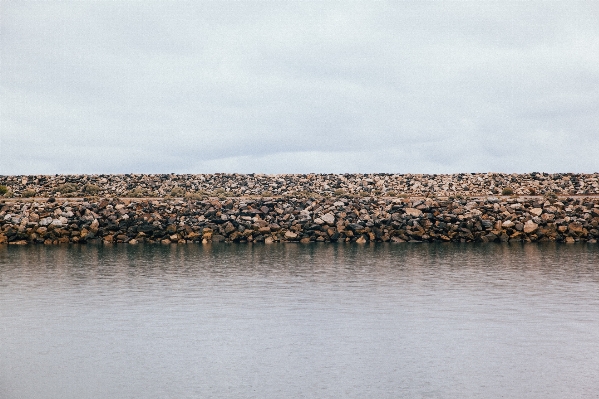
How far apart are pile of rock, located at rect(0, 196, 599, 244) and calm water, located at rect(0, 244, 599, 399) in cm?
1451

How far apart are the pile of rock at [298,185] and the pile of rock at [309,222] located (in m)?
13.2

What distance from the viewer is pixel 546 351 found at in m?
12.9

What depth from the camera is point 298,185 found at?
64938 millimetres

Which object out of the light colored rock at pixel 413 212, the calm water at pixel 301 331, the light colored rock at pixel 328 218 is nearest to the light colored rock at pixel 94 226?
the light colored rock at pixel 328 218

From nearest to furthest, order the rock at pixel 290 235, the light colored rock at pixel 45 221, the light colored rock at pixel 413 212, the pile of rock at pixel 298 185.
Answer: the rock at pixel 290 235 → the light colored rock at pixel 413 212 → the light colored rock at pixel 45 221 → the pile of rock at pixel 298 185

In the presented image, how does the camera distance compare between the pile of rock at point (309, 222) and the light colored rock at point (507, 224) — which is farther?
the light colored rock at point (507, 224)

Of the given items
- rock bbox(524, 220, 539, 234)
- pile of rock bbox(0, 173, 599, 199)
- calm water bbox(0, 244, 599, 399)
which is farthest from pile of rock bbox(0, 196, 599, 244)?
calm water bbox(0, 244, 599, 399)

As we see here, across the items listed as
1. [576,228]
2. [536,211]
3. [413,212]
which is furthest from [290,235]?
[576,228]

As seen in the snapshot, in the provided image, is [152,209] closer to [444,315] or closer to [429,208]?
[429,208]

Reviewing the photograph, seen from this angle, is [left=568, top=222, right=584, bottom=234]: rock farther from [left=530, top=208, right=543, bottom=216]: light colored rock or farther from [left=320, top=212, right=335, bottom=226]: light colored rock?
[left=320, top=212, right=335, bottom=226]: light colored rock

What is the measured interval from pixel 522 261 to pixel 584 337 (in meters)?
15.8

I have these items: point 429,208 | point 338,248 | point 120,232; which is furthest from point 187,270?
point 429,208

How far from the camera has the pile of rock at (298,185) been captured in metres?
60.7

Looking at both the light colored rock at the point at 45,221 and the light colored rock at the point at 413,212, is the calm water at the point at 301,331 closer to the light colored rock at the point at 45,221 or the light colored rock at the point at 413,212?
the light colored rock at the point at 413,212
